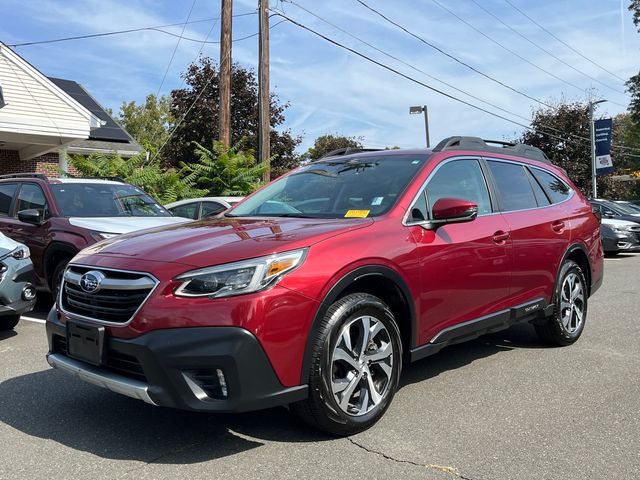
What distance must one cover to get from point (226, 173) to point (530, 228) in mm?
11599

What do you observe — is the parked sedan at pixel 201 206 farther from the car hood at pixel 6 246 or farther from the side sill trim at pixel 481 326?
the side sill trim at pixel 481 326

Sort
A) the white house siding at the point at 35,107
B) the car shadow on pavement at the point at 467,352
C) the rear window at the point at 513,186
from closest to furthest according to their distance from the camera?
the car shadow on pavement at the point at 467,352 → the rear window at the point at 513,186 → the white house siding at the point at 35,107

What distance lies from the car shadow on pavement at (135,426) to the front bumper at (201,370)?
419 millimetres

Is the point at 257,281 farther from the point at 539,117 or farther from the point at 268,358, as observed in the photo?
the point at 539,117

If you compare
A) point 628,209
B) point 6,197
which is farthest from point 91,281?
point 628,209

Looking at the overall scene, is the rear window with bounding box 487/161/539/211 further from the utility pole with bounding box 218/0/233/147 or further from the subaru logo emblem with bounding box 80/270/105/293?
the utility pole with bounding box 218/0/233/147

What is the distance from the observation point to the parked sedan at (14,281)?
18.6 feet

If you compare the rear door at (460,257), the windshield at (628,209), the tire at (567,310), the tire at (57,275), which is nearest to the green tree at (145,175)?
the tire at (57,275)

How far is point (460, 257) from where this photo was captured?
417 centimetres

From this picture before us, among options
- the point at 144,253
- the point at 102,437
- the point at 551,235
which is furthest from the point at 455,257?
the point at 102,437

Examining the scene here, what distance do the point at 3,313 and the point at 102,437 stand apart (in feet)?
9.07

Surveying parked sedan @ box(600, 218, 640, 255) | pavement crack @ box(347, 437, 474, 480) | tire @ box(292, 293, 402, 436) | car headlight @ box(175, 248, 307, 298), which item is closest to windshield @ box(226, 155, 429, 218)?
tire @ box(292, 293, 402, 436)

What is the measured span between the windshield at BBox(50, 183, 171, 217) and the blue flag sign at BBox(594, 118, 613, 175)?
87.4 ft

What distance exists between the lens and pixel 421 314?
3881 millimetres
